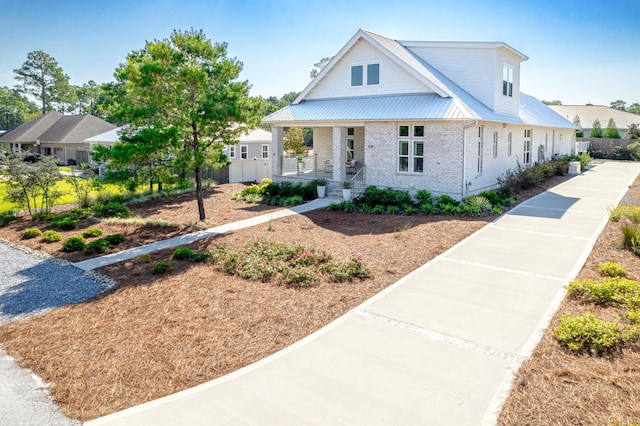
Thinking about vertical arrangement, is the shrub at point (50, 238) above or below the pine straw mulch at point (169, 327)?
above

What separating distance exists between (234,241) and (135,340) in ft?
19.2

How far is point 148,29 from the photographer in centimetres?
1739

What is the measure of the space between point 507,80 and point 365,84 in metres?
7.40

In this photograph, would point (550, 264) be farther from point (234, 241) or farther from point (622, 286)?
point (234, 241)

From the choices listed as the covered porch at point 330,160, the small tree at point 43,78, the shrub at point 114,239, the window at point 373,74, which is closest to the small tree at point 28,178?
the shrub at point 114,239

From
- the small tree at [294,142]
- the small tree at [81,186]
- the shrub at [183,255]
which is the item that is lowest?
the shrub at [183,255]

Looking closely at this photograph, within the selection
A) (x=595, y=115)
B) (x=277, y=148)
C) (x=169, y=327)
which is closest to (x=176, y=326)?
(x=169, y=327)

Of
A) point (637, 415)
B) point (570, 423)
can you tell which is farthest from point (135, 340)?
point (637, 415)

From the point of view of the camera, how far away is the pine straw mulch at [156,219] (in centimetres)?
1362

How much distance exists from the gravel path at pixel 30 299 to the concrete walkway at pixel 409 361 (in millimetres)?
916

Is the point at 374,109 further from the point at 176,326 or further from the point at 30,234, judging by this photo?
the point at 176,326

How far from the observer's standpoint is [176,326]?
7.41 meters

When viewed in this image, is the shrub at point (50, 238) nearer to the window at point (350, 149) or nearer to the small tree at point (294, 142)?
the window at point (350, 149)

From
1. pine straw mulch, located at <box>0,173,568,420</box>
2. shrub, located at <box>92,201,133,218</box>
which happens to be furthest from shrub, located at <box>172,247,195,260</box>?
shrub, located at <box>92,201,133,218</box>
